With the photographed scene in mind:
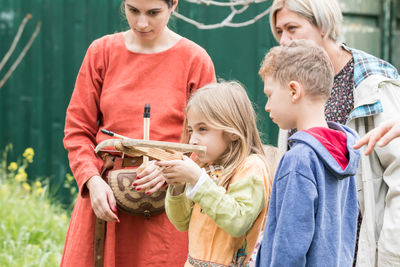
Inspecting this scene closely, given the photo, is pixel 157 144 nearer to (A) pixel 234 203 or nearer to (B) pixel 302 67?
(A) pixel 234 203

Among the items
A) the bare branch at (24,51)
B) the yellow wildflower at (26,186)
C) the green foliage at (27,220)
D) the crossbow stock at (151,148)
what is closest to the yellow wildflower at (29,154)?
the green foliage at (27,220)

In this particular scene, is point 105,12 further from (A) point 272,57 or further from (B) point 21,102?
(A) point 272,57

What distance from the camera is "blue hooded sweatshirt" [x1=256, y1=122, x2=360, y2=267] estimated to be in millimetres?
1723

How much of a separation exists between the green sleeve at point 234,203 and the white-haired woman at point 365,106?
47 cm

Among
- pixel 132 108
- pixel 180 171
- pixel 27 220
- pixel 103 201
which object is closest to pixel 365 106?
pixel 180 171

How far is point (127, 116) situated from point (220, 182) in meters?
0.54

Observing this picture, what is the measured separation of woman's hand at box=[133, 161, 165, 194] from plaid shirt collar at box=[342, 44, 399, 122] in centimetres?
82

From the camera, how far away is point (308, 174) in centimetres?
174

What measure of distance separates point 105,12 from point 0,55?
3.43 ft

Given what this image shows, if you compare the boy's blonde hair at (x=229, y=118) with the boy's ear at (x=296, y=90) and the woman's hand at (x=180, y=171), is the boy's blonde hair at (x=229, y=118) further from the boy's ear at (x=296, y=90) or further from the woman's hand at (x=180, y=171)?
the boy's ear at (x=296, y=90)

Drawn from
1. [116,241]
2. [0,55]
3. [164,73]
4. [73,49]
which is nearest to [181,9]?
[73,49]

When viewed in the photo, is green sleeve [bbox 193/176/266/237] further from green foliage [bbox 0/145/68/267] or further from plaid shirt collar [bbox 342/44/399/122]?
green foliage [bbox 0/145/68/267]

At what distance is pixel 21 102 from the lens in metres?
5.25

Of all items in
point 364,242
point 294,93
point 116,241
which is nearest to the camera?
point 294,93
